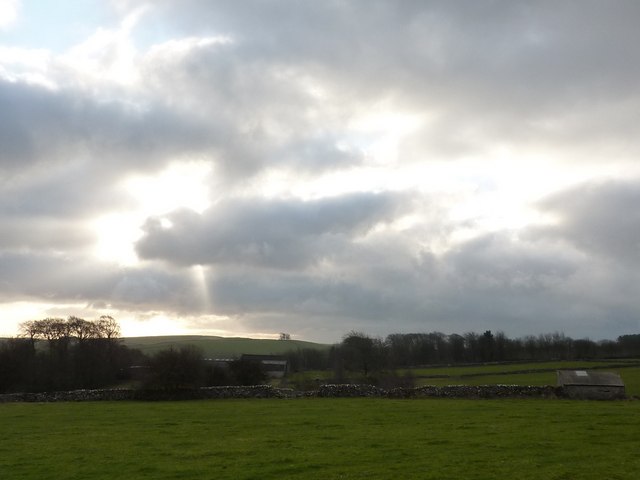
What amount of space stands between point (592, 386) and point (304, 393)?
747 inches

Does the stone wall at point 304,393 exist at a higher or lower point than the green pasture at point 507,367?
higher

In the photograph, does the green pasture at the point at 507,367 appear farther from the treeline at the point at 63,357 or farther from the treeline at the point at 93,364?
the treeline at the point at 63,357

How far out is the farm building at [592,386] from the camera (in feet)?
117

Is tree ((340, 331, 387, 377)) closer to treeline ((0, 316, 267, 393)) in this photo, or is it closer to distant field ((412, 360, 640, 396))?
distant field ((412, 360, 640, 396))

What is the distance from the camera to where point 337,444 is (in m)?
18.0

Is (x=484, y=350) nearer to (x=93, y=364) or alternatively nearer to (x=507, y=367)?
(x=507, y=367)

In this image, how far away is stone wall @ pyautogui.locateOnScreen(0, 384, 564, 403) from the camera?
3634 centimetres

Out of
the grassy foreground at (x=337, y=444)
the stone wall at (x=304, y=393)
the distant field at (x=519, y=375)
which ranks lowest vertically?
the distant field at (x=519, y=375)

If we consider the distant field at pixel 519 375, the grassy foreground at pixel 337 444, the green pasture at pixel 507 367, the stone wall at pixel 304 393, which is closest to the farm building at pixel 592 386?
the stone wall at pixel 304 393

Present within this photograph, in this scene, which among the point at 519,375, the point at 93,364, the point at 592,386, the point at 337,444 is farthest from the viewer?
the point at 519,375

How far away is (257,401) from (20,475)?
24.1 meters

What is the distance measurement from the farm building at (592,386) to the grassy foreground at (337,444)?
710cm

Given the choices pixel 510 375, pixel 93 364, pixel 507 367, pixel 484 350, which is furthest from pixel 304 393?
pixel 484 350

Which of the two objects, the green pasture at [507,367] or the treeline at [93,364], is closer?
the treeline at [93,364]
